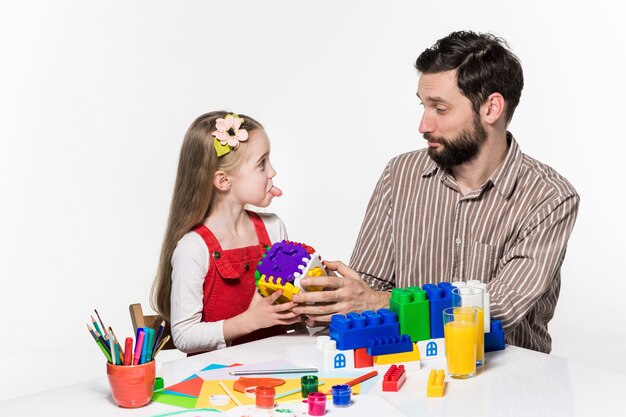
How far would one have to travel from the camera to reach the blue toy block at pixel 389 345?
215 cm

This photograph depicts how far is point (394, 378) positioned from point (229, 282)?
865 millimetres

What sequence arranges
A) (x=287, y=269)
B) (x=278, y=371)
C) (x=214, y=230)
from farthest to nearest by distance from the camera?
1. (x=214, y=230)
2. (x=287, y=269)
3. (x=278, y=371)

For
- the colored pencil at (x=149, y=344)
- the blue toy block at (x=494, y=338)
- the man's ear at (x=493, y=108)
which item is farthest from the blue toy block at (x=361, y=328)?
the man's ear at (x=493, y=108)

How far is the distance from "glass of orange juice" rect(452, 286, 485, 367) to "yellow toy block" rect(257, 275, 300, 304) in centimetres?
45

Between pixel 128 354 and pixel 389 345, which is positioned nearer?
pixel 128 354

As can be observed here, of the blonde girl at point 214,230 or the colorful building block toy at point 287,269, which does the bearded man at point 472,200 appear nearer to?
the colorful building block toy at point 287,269

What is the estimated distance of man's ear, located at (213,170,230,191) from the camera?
2.75 m

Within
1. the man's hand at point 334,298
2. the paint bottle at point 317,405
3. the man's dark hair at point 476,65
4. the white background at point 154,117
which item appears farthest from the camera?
the white background at point 154,117

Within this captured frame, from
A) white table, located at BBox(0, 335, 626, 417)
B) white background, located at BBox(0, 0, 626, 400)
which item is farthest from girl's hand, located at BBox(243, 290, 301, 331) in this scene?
white background, located at BBox(0, 0, 626, 400)

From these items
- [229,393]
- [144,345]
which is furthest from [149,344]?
[229,393]

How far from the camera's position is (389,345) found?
217cm

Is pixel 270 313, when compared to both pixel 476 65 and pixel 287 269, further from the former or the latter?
pixel 476 65

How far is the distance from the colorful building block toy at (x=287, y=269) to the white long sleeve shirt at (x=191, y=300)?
8.8 inches

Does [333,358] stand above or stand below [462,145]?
below
